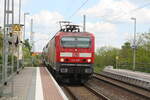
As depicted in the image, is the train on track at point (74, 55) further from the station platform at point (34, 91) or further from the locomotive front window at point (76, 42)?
the station platform at point (34, 91)

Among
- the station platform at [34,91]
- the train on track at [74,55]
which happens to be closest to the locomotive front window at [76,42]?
the train on track at [74,55]

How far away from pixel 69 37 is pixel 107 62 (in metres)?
35.6

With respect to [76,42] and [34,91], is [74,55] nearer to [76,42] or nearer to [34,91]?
[76,42]

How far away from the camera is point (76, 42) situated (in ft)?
75.6

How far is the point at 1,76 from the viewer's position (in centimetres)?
1658

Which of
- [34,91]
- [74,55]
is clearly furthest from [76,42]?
[34,91]

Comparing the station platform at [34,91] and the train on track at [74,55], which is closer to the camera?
the station platform at [34,91]

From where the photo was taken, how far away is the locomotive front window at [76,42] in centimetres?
2292

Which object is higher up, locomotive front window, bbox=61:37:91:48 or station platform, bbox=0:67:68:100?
locomotive front window, bbox=61:37:91:48

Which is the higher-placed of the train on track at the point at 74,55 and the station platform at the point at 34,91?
the train on track at the point at 74,55

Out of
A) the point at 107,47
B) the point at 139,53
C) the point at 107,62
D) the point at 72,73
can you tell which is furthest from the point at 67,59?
the point at 107,47

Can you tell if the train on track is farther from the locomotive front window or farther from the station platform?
the station platform

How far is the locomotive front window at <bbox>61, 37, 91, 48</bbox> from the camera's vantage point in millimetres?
22922

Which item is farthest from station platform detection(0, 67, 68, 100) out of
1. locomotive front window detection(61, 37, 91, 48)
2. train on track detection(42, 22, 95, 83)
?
locomotive front window detection(61, 37, 91, 48)
